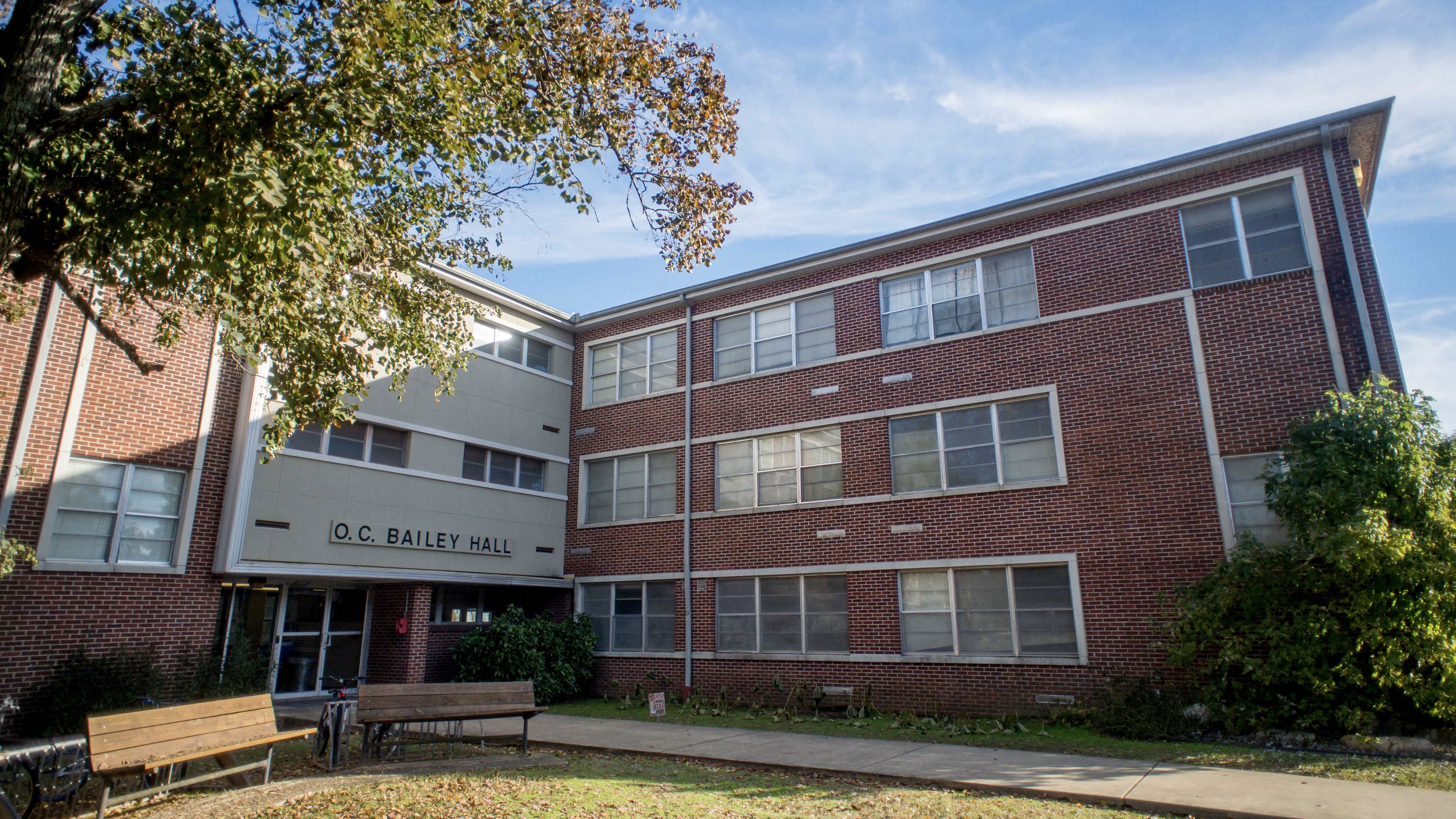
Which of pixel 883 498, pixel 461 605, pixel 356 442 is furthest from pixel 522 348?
Result: pixel 883 498

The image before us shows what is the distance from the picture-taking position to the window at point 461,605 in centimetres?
1836

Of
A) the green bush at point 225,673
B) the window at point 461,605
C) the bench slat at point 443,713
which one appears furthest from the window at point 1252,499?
the green bush at point 225,673

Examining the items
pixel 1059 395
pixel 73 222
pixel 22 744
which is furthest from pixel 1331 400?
pixel 22 744

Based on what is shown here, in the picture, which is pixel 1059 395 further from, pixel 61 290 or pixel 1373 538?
pixel 61 290

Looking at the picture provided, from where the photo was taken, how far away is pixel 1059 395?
1499 cm

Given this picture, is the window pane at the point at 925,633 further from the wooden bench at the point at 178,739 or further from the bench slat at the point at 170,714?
the bench slat at the point at 170,714

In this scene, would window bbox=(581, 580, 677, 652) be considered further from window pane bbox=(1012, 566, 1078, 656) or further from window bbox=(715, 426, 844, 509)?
window pane bbox=(1012, 566, 1078, 656)

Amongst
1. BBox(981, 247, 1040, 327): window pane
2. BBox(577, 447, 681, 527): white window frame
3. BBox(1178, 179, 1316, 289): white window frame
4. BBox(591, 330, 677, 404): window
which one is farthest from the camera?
BBox(591, 330, 677, 404): window

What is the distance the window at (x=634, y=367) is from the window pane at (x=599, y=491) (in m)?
1.58

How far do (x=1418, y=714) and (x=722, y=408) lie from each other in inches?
491

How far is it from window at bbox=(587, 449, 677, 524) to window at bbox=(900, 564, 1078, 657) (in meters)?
5.89

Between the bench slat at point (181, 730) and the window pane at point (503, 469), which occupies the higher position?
the window pane at point (503, 469)

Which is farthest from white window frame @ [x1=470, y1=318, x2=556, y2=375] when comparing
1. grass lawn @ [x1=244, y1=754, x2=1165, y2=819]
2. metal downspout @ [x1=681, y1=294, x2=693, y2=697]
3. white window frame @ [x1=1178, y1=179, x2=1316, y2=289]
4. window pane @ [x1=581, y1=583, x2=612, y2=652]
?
white window frame @ [x1=1178, y1=179, x2=1316, y2=289]

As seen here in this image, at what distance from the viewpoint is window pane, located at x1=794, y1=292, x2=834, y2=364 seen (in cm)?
1800
